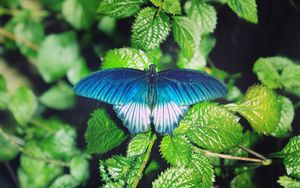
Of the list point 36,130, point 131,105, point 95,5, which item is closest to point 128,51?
point 131,105

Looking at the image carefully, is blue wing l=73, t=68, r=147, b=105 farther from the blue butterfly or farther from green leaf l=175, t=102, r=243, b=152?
green leaf l=175, t=102, r=243, b=152

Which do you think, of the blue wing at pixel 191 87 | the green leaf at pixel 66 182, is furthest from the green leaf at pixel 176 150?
the green leaf at pixel 66 182

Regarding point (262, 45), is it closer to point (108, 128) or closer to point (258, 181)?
point (258, 181)

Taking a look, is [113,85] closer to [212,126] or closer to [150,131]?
[150,131]

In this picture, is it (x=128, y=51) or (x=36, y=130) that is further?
(x=36, y=130)

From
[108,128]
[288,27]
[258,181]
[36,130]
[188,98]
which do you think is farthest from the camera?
[36,130]

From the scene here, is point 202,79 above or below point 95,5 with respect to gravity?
below

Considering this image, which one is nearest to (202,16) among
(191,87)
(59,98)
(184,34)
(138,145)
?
(184,34)
